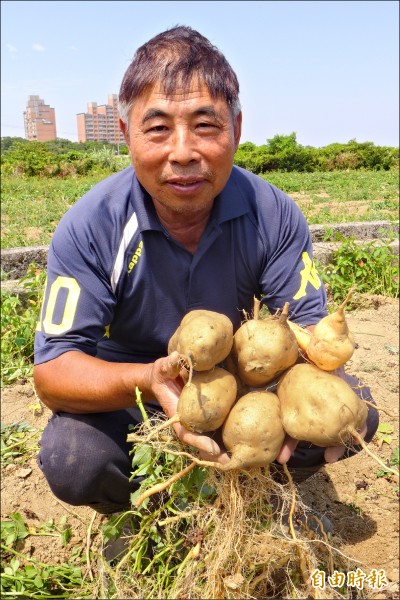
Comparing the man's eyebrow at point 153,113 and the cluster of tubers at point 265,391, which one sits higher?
the man's eyebrow at point 153,113

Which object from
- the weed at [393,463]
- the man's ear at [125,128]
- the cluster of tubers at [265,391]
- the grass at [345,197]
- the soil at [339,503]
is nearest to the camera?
the cluster of tubers at [265,391]

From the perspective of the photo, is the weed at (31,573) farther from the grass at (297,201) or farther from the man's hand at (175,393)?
the grass at (297,201)

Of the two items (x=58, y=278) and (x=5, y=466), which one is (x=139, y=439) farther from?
(x=5, y=466)

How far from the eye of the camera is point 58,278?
7.32 feet

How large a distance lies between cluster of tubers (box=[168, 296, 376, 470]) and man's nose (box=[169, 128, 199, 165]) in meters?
0.57

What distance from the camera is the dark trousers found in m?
2.18

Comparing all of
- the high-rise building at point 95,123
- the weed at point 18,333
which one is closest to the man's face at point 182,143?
the weed at point 18,333

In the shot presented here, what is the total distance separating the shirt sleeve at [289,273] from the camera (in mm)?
2410

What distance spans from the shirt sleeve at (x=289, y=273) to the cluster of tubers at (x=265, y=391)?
485 millimetres

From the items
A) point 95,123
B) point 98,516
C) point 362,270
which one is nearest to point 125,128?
point 98,516

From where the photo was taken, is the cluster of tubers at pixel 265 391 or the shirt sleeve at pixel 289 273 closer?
the cluster of tubers at pixel 265 391

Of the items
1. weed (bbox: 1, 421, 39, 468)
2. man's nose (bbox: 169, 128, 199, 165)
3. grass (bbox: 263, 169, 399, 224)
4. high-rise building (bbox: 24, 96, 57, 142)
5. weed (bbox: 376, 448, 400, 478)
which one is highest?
high-rise building (bbox: 24, 96, 57, 142)

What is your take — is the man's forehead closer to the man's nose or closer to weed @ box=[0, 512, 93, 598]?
the man's nose

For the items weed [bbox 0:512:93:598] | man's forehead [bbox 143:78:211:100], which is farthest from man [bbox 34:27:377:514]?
weed [bbox 0:512:93:598]
